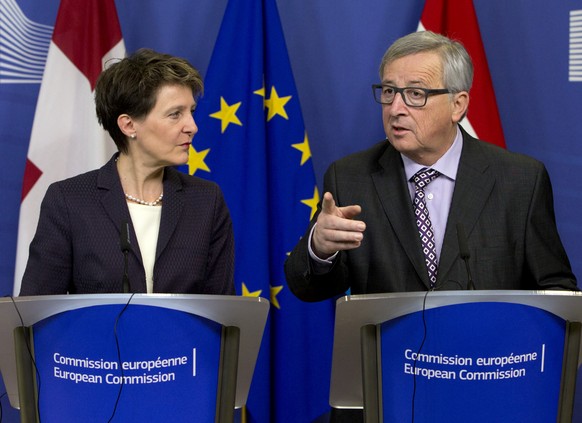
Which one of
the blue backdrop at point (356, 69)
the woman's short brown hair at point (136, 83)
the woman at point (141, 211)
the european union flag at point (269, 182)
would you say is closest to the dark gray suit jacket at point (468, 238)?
the woman at point (141, 211)

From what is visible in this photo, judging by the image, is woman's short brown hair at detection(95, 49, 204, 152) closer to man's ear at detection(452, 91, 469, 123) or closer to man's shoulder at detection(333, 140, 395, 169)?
man's shoulder at detection(333, 140, 395, 169)

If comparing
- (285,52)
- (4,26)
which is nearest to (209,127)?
(285,52)

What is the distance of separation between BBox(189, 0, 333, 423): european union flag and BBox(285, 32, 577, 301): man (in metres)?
0.92

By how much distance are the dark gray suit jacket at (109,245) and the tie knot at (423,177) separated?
0.66 meters

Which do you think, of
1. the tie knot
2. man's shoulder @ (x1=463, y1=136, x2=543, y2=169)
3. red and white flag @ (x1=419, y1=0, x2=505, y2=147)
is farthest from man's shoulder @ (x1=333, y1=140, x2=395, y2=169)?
red and white flag @ (x1=419, y1=0, x2=505, y2=147)

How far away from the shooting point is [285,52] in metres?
3.72

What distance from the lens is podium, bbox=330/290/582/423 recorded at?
6.00 feet

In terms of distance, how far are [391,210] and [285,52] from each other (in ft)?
4.49

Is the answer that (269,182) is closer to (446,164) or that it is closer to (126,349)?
(446,164)

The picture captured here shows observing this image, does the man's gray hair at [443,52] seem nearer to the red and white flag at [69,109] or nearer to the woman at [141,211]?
the woman at [141,211]

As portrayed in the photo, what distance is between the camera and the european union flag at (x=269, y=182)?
3623 mm

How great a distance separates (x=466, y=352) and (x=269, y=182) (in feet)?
6.51

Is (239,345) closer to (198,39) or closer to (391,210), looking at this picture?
(391,210)

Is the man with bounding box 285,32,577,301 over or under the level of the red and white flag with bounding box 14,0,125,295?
under
